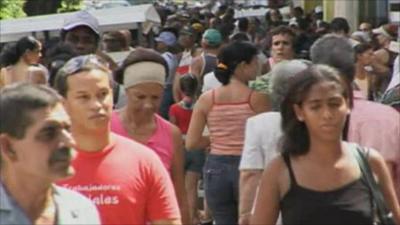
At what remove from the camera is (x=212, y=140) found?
27.3 ft

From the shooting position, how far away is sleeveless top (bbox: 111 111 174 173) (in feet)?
20.3

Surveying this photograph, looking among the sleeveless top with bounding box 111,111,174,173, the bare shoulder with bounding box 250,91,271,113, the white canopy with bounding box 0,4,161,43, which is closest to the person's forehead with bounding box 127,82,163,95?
the sleeveless top with bounding box 111,111,174,173

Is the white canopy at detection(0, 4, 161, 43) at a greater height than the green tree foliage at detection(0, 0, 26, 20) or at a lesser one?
A: greater

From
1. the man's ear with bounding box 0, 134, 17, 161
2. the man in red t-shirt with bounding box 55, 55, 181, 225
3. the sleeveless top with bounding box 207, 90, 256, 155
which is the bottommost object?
the sleeveless top with bounding box 207, 90, 256, 155

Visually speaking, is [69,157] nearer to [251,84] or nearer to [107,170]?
[107,170]

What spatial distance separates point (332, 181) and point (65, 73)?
1236 mm

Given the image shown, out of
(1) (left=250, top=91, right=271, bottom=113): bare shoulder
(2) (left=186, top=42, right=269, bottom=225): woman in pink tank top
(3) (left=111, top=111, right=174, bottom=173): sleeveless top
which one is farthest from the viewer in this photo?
(2) (left=186, top=42, right=269, bottom=225): woman in pink tank top

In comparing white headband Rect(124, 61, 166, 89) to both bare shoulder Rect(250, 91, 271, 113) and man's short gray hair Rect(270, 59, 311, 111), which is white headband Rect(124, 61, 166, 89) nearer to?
man's short gray hair Rect(270, 59, 311, 111)

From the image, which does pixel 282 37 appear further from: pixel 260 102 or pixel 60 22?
pixel 60 22

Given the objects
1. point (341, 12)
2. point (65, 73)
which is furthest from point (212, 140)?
point (341, 12)

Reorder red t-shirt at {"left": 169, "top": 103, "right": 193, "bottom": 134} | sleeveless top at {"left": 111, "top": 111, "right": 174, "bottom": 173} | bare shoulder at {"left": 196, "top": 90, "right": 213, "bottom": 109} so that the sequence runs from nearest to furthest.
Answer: sleeveless top at {"left": 111, "top": 111, "right": 174, "bottom": 173}, bare shoulder at {"left": 196, "top": 90, "right": 213, "bottom": 109}, red t-shirt at {"left": 169, "top": 103, "right": 193, "bottom": 134}

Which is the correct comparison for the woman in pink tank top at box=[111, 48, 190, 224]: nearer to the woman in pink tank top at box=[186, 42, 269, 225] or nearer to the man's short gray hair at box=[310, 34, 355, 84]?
the man's short gray hair at box=[310, 34, 355, 84]

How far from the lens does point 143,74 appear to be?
20.6 feet

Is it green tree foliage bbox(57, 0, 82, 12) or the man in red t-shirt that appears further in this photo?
green tree foliage bbox(57, 0, 82, 12)
